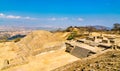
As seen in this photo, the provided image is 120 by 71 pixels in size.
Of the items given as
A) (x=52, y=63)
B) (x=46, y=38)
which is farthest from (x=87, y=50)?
(x=46, y=38)

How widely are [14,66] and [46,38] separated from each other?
8.28 metres

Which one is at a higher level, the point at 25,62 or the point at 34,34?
the point at 34,34

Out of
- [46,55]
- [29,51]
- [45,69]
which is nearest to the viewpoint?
[45,69]

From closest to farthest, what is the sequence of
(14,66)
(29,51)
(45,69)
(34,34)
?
(45,69)
(14,66)
(29,51)
(34,34)

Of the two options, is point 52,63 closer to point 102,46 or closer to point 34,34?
point 102,46

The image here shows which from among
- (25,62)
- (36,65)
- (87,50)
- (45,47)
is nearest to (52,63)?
(36,65)

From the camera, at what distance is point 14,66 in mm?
14703

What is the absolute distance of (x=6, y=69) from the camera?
14.3 metres

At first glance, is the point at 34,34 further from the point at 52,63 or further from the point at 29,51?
the point at 52,63

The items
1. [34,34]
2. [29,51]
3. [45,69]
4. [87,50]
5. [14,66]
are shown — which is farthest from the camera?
[34,34]

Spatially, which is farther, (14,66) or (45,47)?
(45,47)

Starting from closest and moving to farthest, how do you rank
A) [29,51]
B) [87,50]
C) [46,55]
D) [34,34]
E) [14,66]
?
[14,66]
[87,50]
[46,55]
[29,51]
[34,34]

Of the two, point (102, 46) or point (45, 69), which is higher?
A: point (102, 46)

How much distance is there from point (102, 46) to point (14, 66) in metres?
7.65
